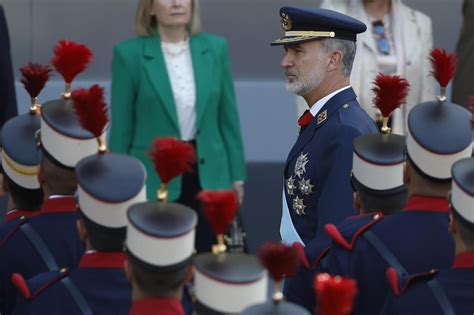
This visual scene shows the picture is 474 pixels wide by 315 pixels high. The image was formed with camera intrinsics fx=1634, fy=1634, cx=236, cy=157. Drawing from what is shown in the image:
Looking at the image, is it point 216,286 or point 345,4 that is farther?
point 345,4

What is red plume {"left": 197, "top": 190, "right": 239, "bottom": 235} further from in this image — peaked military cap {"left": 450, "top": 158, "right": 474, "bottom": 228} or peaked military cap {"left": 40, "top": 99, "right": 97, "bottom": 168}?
peaked military cap {"left": 40, "top": 99, "right": 97, "bottom": 168}

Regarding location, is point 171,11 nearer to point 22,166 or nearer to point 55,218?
point 22,166

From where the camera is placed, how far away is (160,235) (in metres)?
4.12

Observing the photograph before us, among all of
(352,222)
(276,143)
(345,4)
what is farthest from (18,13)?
(352,222)

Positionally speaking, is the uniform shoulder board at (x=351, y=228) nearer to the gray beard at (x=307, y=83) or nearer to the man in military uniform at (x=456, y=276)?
the man in military uniform at (x=456, y=276)

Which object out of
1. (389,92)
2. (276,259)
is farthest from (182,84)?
(276,259)

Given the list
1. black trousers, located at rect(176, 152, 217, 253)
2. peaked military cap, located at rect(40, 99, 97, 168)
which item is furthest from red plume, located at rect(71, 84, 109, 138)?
black trousers, located at rect(176, 152, 217, 253)

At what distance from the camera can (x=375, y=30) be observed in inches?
303

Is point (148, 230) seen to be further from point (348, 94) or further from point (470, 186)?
point (348, 94)

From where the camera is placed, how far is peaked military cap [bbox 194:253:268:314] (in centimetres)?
385

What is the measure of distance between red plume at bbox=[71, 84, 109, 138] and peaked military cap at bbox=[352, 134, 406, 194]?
1.04 meters

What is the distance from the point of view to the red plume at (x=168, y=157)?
407cm

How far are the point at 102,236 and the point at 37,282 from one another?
1.00ft

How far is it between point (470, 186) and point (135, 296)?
40.2 inches
